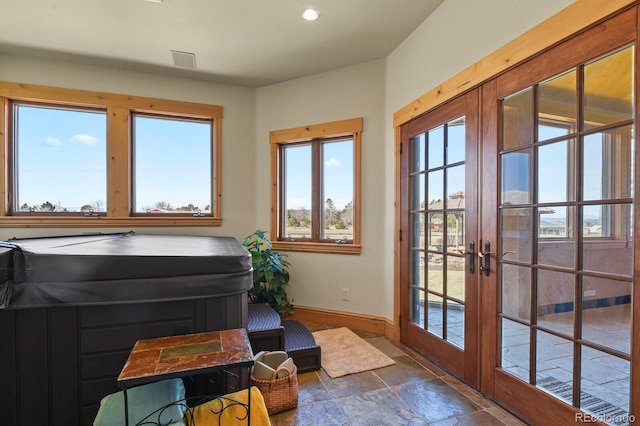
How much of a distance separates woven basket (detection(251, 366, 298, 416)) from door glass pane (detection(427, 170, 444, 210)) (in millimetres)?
1636

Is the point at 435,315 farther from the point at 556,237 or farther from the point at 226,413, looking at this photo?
the point at 226,413

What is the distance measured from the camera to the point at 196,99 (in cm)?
360

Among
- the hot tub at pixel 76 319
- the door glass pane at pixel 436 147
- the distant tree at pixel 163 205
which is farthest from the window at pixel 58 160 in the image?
the door glass pane at pixel 436 147

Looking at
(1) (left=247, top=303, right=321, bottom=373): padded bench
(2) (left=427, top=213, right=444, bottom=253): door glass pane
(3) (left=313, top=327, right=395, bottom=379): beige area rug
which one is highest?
(2) (left=427, top=213, right=444, bottom=253): door glass pane

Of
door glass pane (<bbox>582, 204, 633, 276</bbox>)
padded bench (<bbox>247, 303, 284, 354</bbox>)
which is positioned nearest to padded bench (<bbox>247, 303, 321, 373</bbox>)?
padded bench (<bbox>247, 303, 284, 354</bbox>)

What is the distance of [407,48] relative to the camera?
2773 mm

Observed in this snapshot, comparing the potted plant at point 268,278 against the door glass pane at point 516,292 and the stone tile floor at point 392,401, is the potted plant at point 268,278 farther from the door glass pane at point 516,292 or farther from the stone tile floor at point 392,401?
the door glass pane at point 516,292

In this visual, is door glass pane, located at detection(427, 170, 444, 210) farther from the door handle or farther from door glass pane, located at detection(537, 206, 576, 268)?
door glass pane, located at detection(537, 206, 576, 268)

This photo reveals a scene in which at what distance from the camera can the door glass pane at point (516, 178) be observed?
69.6 inches

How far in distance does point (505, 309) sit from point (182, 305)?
6.09ft

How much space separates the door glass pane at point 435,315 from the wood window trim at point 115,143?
8.05 feet

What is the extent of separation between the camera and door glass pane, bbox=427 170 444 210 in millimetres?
2424

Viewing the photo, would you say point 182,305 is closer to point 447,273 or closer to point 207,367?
point 207,367

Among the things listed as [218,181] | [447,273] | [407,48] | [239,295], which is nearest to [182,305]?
[239,295]
